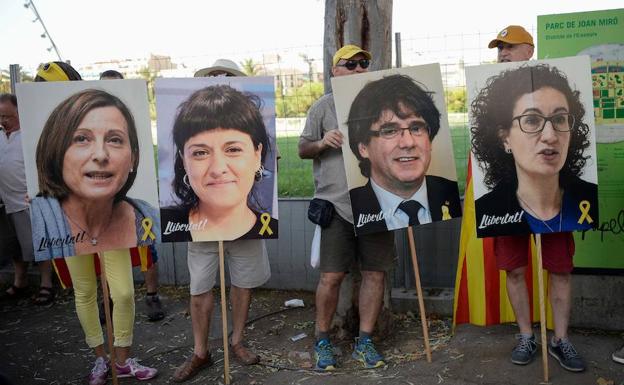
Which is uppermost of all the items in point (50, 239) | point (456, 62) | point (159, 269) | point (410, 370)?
point (456, 62)

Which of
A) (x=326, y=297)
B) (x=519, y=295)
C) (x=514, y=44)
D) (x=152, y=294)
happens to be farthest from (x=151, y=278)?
(x=514, y=44)

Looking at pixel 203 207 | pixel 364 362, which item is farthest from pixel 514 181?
pixel 203 207

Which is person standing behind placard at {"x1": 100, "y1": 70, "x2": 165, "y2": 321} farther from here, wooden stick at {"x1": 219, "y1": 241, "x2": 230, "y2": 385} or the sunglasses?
the sunglasses

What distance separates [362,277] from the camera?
14.3 feet

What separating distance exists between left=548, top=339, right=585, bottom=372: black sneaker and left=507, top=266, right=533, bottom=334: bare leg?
0.21 metres

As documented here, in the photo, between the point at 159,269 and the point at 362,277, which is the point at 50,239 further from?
the point at 159,269

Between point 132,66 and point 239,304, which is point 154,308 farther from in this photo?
point 132,66

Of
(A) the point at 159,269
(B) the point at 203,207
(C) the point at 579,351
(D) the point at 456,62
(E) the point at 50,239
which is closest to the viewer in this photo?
(E) the point at 50,239

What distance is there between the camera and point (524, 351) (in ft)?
13.3

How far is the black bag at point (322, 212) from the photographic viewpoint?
4.15 metres

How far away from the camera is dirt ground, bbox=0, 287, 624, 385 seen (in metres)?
4.00

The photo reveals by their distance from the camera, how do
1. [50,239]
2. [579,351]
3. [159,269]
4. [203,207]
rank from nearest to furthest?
[50,239] → [203,207] → [579,351] → [159,269]

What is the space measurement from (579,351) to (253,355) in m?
2.23

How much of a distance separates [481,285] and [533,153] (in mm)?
1258
